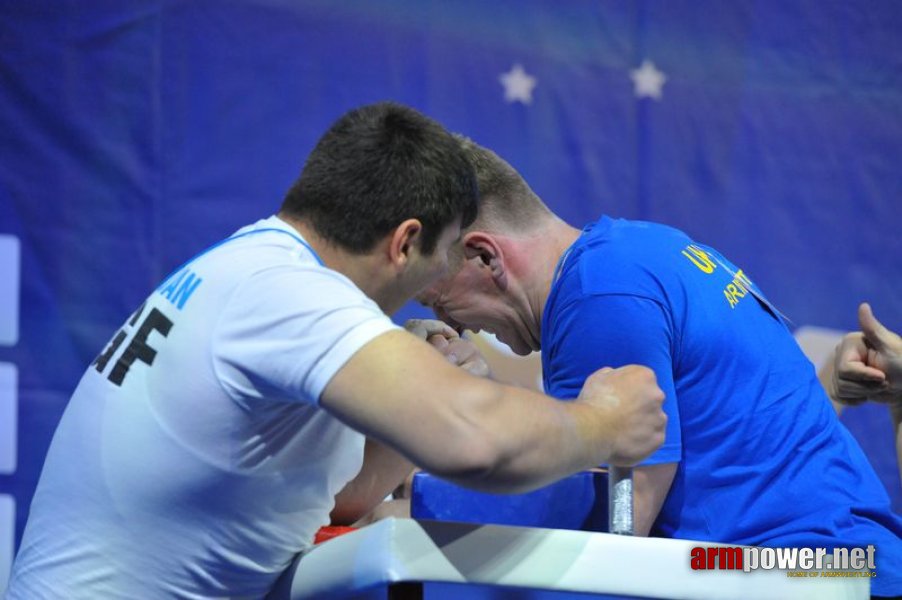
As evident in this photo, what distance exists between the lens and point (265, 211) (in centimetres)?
230

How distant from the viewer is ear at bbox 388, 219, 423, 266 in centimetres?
124

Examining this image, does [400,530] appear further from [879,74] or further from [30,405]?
[879,74]

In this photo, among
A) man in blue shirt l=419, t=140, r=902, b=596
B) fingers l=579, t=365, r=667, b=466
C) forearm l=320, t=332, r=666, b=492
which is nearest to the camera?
forearm l=320, t=332, r=666, b=492

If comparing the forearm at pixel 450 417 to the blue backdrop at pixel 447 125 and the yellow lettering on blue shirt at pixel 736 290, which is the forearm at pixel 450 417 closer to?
the yellow lettering on blue shirt at pixel 736 290

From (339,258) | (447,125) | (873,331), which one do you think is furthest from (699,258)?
(447,125)

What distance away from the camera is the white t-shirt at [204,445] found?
3.52ft

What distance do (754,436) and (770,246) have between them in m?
1.30

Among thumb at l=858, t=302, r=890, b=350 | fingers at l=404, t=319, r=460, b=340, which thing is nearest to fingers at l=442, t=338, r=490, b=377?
fingers at l=404, t=319, r=460, b=340

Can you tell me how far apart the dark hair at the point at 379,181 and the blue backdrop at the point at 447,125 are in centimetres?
104

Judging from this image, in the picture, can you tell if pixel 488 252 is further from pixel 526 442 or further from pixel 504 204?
pixel 526 442

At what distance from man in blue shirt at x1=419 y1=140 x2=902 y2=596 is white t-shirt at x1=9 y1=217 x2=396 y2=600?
1.19 ft

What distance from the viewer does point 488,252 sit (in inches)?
69.4

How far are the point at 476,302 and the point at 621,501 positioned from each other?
621 mm

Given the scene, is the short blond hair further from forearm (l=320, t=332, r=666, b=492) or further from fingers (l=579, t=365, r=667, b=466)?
forearm (l=320, t=332, r=666, b=492)
